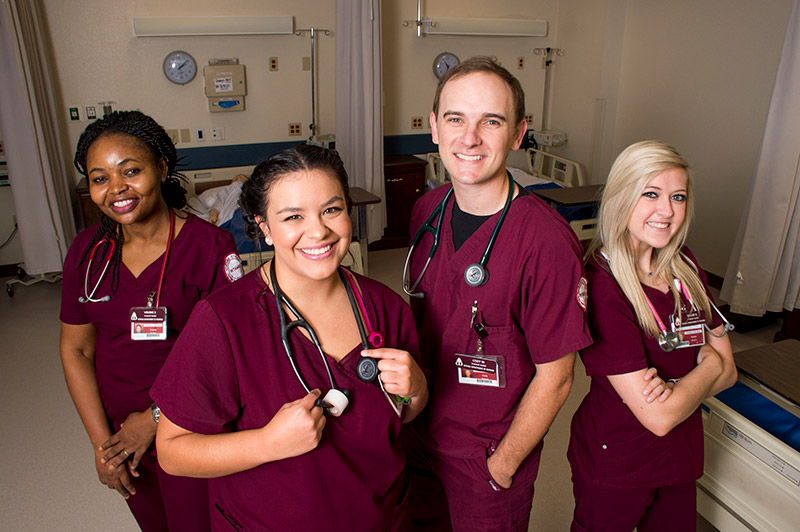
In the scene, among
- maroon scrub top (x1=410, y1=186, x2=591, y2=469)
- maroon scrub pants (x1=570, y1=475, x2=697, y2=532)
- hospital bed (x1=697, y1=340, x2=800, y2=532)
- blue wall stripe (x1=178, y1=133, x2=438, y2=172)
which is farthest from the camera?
blue wall stripe (x1=178, y1=133, x2=438, y2=172)

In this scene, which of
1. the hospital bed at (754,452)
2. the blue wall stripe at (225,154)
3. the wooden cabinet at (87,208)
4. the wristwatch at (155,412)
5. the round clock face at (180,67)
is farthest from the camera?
the blue wall stripe at (225,154)

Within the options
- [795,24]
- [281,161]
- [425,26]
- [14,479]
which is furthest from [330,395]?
[425,26]

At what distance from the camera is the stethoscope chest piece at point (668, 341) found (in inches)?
60.1

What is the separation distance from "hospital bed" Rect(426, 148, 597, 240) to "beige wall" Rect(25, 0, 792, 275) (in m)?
0.32

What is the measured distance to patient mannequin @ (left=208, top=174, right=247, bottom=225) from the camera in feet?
14.3

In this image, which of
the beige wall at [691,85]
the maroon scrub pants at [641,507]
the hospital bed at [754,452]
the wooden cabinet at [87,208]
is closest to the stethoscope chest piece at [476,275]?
the maroon scrub pants at [641,507]

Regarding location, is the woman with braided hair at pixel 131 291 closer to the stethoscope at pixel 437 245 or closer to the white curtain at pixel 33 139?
the stethoscope at pixel 437 245

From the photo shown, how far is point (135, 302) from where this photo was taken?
150cm

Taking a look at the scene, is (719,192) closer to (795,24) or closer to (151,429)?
(795,24)

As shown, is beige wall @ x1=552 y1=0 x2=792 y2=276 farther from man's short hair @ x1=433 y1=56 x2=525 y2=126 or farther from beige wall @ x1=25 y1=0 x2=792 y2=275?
man's short hair @ x1=433 y1=56 x2=525 y2=126

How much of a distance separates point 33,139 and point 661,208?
446cm

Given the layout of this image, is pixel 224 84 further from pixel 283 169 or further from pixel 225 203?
pixel 283 169

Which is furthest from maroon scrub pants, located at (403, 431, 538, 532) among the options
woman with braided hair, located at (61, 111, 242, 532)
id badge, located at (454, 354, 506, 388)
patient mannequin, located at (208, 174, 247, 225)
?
patient mannequin, located at (208, 174, 247, 225)

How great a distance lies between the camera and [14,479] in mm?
2695
